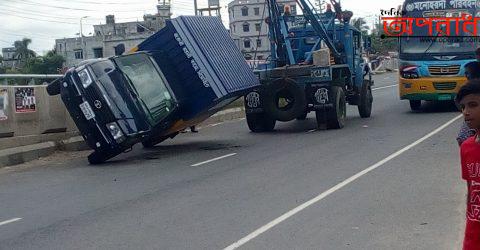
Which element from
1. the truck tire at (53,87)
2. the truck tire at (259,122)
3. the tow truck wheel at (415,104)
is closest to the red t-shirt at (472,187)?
the truck tire at (53,87)

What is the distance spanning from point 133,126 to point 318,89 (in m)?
5.81

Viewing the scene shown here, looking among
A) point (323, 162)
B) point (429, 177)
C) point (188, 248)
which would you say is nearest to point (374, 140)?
point (323, 162)

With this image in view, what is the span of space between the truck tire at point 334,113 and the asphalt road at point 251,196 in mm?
1648

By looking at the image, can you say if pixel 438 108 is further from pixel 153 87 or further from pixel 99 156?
pixel 99 156

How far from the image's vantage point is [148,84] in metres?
14.2

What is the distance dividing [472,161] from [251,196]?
228 inches

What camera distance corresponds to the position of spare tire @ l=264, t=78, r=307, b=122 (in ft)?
56.6

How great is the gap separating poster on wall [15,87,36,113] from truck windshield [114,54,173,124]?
2880 millimetres

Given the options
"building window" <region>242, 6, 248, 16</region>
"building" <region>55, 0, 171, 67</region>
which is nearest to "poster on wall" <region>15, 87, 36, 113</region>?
"building" <region>55, 0, 171, 67</region>

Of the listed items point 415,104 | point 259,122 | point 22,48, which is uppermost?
point 22,48

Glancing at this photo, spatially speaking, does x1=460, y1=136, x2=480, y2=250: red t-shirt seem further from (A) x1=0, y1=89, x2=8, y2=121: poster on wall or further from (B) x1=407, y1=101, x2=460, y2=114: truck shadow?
(B) x1=407, y1=101, x2=460, y2=114: truck shadow

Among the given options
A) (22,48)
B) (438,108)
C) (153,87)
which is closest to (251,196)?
(153,87)

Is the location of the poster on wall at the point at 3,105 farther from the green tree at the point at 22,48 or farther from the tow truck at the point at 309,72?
the green tree at the point at 22,48

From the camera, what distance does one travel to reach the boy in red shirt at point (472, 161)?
3.43 metres
